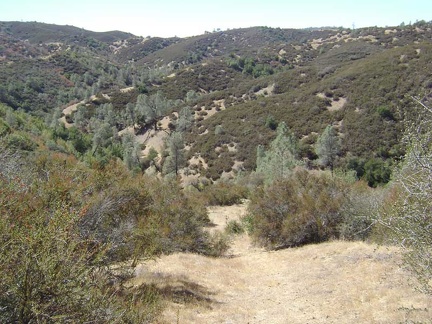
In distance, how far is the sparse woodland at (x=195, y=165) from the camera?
5.32m

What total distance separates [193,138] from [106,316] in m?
52.1

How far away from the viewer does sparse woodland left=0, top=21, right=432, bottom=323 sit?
17.5 feet

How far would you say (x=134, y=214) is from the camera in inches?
484

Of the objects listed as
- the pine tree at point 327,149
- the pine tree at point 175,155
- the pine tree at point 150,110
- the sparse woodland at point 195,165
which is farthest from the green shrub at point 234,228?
the pine tree at point 150,110

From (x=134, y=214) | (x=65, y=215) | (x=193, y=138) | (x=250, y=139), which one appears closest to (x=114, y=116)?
(x=193, y=138)

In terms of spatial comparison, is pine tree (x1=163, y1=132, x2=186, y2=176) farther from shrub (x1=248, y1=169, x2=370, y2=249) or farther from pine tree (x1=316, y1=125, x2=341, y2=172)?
shrub (x1=248, y1=169, x2=370, y2=249)

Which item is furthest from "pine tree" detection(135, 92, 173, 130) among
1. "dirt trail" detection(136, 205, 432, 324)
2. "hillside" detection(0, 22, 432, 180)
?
"dirt trail" detection(136, 205, 432, 324)

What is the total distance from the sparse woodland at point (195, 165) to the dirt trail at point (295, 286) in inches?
33.9

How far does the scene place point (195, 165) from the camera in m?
48.9

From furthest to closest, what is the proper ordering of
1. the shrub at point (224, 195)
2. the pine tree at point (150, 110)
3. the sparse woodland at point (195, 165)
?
the pine tree at point (150, 110)
the shrub at point (224, 195)
the sparse woodland at point (195, 165)

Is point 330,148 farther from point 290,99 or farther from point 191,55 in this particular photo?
point 191,55

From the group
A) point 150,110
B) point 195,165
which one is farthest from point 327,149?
point 150,110

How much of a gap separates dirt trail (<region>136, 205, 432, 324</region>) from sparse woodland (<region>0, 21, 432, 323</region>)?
0.86m

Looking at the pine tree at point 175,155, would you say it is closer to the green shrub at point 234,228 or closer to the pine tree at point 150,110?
the pine tree at point 150,110
